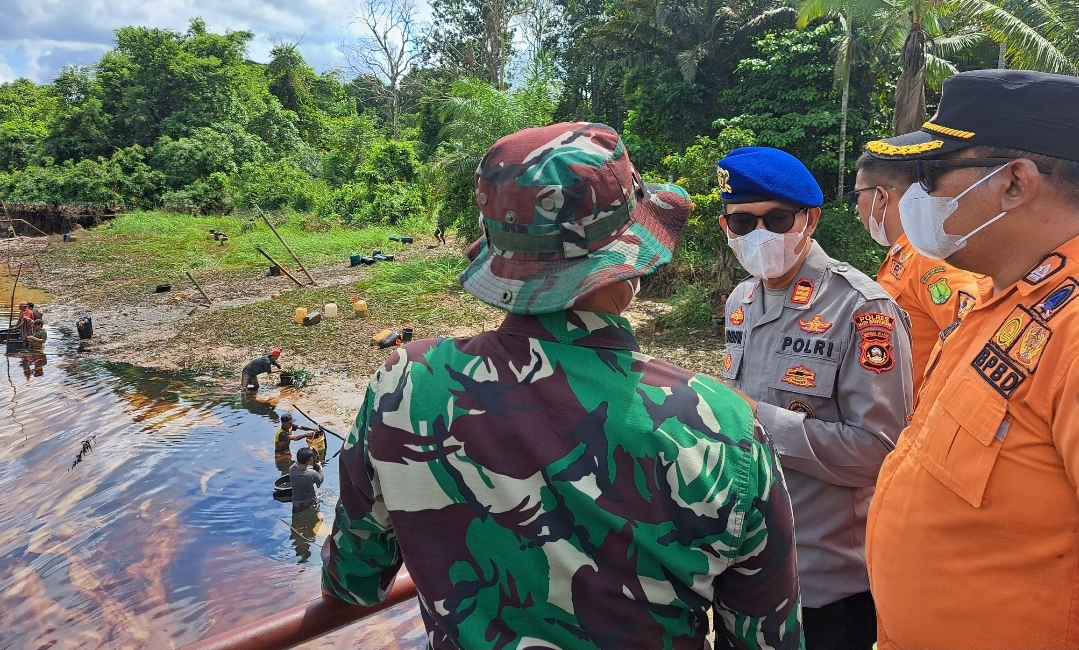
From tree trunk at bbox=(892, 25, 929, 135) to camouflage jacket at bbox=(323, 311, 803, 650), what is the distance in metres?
12.2

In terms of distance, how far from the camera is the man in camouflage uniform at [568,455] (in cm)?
91

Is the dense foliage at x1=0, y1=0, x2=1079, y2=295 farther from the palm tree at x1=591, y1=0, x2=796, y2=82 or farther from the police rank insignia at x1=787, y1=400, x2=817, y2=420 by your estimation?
the police rank insignia at x1=787, y1=400, x2=817, y2=420

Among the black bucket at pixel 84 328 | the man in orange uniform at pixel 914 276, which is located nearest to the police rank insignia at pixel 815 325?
the man in orange uniform at pixel 914 276

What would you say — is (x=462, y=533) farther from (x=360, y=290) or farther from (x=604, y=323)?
(x=360, y=290)

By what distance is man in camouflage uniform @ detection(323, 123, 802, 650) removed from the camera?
905mm

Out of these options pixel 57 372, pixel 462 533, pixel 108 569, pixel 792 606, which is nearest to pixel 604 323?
pixel 462 533

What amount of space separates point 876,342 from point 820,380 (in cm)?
16

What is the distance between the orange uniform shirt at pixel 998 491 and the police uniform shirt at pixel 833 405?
243 millimetres

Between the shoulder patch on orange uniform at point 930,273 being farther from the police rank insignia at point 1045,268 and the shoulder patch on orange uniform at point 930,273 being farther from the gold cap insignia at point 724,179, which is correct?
the police rank insignia at point 1045,268

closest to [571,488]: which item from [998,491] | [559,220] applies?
[559,220]

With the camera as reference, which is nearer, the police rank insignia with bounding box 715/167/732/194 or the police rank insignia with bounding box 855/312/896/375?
the police rank insignia with bounding box 855/312/896/375

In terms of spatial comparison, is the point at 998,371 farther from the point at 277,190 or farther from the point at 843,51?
the point at 277,190

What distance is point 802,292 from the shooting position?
1904mm

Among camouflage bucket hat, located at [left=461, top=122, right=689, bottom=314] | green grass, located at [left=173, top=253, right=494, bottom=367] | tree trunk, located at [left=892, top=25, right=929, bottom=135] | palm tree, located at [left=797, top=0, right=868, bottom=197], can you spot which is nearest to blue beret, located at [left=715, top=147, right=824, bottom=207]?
camouflage bucket hat, located at [left=461, top=122, right=689, bottom=314]
